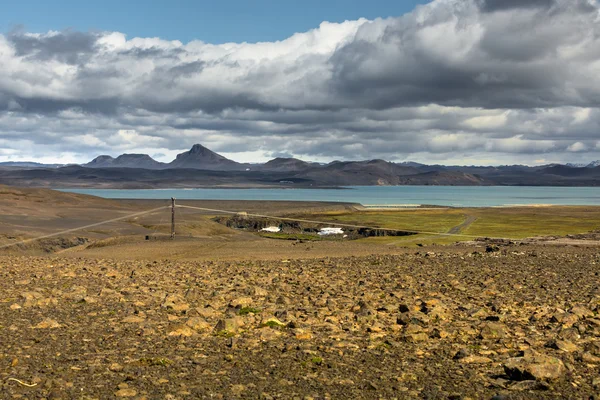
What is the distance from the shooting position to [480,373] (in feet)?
33.9

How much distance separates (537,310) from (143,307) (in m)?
9.71

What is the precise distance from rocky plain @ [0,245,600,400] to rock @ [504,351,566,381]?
27mm

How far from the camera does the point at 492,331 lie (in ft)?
42.4

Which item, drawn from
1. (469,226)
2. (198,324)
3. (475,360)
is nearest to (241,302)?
(198,324)

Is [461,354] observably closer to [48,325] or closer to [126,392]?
[126,392]

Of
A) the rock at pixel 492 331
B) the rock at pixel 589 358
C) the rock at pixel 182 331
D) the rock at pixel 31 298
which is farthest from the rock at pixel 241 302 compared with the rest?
the rock at pixel 589 358

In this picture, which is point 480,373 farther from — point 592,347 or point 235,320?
point 235,320

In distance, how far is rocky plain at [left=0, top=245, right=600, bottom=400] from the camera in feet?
31.6

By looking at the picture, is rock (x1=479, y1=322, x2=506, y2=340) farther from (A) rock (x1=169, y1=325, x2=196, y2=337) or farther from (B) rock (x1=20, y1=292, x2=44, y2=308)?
(B) rock (x1=20, y1=292, x2=44, y2=308)

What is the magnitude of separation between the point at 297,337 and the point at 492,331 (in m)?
3.99

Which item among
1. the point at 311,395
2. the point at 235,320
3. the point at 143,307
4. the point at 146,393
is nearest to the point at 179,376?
the point at 146,393

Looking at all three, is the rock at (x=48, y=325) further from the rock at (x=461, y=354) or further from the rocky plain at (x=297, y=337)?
the rock at (x=461, y=354)

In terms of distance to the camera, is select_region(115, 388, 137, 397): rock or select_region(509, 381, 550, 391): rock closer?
select_region(115, 388, 137, 397): rock

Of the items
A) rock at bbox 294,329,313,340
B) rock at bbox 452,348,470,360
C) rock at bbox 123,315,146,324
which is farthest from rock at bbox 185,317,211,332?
rock at bbox 452,348,470,360
